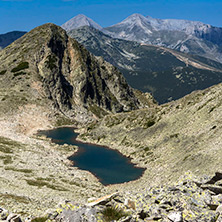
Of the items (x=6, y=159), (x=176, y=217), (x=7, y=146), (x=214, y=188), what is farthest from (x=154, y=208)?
(x=7, y=146)

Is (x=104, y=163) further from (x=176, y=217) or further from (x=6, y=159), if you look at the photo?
(x=176, y=217)

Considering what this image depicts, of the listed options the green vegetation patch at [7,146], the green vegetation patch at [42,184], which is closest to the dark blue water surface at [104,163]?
the green vegetation patch at [7,146]

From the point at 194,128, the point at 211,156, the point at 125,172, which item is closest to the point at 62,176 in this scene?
the point at 125,172

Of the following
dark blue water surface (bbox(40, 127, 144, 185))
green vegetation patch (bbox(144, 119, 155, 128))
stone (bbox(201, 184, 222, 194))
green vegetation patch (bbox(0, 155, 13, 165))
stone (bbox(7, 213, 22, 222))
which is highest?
green vegetation patch (bbox(144, 119, 155, 128))

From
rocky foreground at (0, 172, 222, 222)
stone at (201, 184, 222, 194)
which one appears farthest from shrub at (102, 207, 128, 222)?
stone at (201, 184, 222, 194)

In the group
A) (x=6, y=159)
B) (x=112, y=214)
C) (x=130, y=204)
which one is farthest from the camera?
(x=6, y=159)

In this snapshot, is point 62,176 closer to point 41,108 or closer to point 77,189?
point 77,189

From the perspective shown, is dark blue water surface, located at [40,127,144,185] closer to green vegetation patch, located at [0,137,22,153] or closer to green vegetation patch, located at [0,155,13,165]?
green vegetation patch, located at [0,137,22,153]
